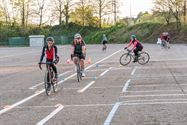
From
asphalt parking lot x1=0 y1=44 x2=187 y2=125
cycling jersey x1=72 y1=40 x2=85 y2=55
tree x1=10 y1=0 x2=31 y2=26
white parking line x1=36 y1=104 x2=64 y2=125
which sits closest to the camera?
white parking line x1=36 y1=104 x2=64 y2=125

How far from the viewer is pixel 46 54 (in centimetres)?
1566

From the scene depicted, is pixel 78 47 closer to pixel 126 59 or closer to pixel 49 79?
pixel 49 79

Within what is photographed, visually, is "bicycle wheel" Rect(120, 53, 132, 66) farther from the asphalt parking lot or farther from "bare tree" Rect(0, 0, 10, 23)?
"bare tree" Rect(0, 0, 10, 23)

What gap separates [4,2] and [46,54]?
8272 centimetres

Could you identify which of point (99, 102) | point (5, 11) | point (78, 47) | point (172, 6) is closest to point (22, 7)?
point (5, 11)

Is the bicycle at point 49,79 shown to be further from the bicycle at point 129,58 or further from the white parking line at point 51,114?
the bicycle at point 129,58

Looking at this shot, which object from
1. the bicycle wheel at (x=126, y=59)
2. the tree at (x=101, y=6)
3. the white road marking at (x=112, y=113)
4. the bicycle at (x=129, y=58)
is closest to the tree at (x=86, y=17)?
the tree at (x=101, y=6)

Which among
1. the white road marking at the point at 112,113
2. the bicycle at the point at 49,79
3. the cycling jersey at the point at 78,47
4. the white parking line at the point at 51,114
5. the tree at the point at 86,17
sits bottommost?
the white parking line at the point at 51,114

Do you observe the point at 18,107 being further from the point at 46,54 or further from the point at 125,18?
the point at 125,18

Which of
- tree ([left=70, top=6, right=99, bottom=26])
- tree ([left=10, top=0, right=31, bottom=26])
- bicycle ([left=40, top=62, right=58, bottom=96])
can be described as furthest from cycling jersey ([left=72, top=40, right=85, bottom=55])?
tree ([left=70, top=6, right=99, bottom=26])

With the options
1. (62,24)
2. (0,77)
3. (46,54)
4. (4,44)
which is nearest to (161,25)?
(62,24)

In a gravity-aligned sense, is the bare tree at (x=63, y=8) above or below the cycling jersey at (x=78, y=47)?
above

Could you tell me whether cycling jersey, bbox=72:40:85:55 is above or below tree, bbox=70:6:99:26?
below

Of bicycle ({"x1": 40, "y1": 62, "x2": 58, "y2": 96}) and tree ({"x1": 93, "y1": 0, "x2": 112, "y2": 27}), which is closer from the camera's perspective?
bicycle ({"x1": 40, "y1": 62, "x2": 58, "y2": 96})
